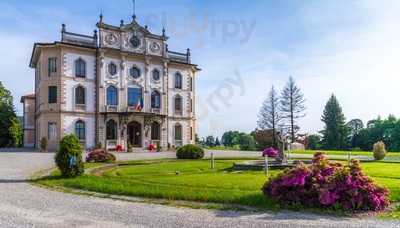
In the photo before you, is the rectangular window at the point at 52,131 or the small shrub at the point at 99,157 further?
the rectangular window at the point at 52,131

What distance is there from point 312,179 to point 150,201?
405cm

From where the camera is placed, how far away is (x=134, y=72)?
44938mm

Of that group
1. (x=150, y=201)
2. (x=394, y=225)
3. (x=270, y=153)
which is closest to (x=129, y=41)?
(x=270, y=153)

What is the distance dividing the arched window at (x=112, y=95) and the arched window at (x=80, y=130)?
142 inches

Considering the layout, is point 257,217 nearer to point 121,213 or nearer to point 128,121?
point 121,213

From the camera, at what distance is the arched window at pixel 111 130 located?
43.2 m

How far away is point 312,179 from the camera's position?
9.83 metres

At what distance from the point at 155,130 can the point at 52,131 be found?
11.2 meters

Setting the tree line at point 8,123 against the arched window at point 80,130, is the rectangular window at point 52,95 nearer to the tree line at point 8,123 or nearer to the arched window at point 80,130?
the arched window at point 80,130

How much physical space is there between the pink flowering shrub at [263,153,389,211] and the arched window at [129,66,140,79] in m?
36.1

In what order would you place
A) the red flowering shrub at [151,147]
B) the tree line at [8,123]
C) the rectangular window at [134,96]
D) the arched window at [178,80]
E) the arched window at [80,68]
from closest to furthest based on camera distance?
the arched window at [80,68] → the red flowering shrub at [151,147] → the rectangular window at [134,96] → the arched window at [178,80] → the tree line at [8,123]

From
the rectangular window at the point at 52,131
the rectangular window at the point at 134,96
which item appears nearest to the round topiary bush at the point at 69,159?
the rectangular window at the point at 52,131

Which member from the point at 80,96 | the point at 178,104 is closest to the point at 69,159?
the point at 80,96

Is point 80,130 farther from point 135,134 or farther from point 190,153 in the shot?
point 190,153
